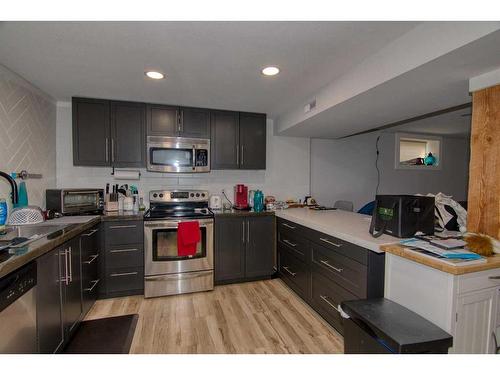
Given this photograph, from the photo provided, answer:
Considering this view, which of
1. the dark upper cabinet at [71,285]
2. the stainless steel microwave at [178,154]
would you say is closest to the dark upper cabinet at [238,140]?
the stainless steel microwave at [178,154]

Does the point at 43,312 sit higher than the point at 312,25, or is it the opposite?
the point at 312,25

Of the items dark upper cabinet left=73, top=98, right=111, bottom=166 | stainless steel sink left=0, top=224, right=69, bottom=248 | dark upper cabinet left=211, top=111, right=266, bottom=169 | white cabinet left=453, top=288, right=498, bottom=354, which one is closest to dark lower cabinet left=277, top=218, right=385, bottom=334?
white cabinet left=453, top=288, right=498, bottom=354

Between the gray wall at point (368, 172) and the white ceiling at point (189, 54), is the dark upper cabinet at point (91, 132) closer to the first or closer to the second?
the white ceiling at point (189, 54)

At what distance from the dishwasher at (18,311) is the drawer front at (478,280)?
2.18m

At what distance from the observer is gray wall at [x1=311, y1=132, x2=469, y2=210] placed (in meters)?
3.88

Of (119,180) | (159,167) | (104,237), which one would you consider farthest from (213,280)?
(119,180)

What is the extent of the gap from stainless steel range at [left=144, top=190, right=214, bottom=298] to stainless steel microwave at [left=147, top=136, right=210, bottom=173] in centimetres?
55

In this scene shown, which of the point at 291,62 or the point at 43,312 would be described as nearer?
the point at 43,312

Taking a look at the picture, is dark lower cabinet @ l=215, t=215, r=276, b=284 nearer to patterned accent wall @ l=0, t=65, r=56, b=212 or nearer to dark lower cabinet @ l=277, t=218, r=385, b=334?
dark lower cabinet @ l=277, t=218, r=385, b=334

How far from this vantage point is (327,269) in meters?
2.04
